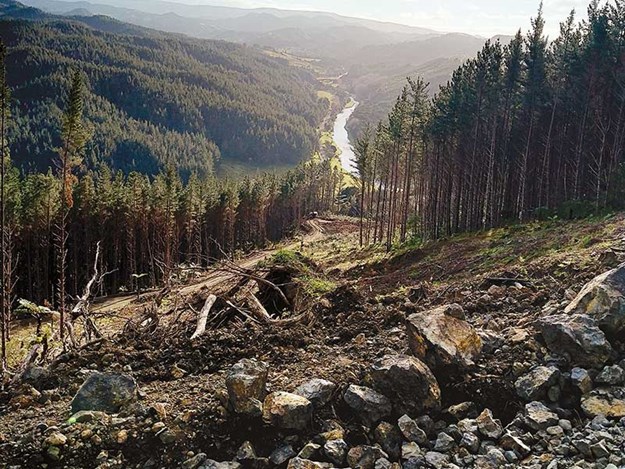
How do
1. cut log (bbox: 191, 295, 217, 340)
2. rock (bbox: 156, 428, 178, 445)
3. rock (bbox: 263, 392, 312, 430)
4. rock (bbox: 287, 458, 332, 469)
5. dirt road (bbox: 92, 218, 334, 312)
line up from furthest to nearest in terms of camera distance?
dirt road (bbox: 92, 218, 334, 312) → cut log (bbox: 191, 295, 217, 340) → rock (bbox: 263, 392, 312, 430) → rock (bbox: 156, 428, 178, 445) → rock (bbox: 287, 458, 332, 469)

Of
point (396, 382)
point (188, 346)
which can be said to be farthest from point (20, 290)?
point (396, 382)

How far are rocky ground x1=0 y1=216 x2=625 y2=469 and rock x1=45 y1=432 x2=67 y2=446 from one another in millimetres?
11

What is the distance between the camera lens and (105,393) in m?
5.75

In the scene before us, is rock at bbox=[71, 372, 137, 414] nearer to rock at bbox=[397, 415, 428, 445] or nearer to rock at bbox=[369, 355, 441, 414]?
rock at bbox=[369, 355, 441, 414]

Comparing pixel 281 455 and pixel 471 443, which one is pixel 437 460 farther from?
pixel 281 455

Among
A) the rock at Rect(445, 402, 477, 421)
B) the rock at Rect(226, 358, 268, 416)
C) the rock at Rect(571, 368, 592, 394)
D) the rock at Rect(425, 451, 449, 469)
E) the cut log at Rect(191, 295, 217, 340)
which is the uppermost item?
the rock at Rect(571, 368, 592, 394)

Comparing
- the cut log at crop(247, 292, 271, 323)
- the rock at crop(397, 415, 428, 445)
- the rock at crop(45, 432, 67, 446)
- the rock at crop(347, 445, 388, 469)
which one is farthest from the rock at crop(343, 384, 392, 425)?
the cut log at crop(247, 292, 271, 323)

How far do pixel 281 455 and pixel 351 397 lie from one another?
109 cm

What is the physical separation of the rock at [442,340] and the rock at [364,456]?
162cm

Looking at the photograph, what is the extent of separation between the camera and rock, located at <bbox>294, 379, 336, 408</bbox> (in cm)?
566

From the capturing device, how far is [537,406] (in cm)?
546

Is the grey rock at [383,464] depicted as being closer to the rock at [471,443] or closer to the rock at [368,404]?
the rock at [368,404]

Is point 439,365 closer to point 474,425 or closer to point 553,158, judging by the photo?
point 474,425

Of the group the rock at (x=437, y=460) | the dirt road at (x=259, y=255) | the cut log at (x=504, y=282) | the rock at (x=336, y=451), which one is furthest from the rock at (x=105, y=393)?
the dirt road at (x=259, y=255)
